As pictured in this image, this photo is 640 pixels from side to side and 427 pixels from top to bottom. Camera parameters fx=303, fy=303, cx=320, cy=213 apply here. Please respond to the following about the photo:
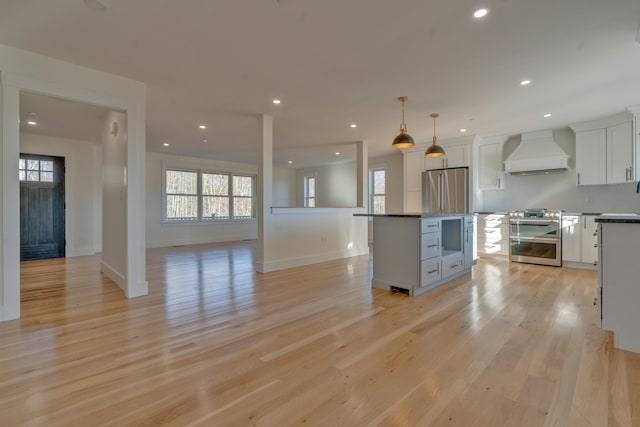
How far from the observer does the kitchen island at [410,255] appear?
361 cm

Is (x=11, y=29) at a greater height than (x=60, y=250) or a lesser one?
greater

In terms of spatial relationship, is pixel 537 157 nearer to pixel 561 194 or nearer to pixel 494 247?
pixel 561 194

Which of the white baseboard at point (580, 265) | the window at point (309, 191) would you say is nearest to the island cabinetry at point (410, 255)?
the white baseboard at point (580, 265)

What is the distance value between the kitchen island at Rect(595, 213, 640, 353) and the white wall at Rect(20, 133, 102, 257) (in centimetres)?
845

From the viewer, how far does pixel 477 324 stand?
2.71 metres

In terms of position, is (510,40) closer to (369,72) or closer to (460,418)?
(369,72)

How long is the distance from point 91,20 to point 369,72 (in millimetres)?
2537

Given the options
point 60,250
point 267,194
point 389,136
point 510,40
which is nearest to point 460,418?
point 510,40

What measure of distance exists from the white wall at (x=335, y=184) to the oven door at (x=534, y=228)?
4.68m

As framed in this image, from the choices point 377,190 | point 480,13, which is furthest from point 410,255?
point 377,190

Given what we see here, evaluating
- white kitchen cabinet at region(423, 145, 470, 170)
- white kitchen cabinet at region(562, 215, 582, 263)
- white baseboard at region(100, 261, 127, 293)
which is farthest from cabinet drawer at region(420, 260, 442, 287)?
white baseboard at region(100, 261, 127, 293)

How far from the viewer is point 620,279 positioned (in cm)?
229

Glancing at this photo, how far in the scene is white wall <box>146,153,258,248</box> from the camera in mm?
8055

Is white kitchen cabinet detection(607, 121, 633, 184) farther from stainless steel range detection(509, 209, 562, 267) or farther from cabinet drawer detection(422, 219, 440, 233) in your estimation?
cabinet drawer detection(422, 219, 440, 233)
